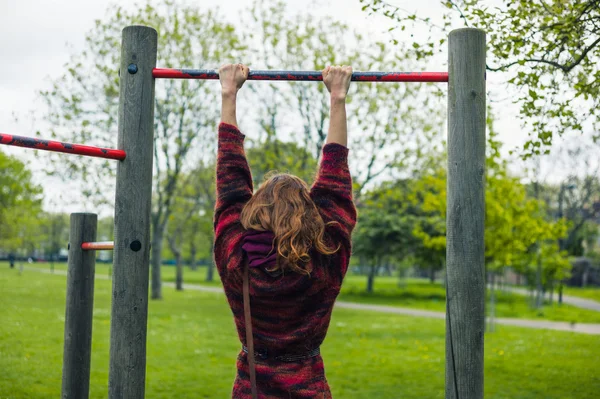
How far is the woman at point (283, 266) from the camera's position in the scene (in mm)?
2309

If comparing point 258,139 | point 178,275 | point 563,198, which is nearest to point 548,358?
point 258,139

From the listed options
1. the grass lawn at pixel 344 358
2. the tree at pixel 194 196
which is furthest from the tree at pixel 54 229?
the grass lawn at pixel 344 358

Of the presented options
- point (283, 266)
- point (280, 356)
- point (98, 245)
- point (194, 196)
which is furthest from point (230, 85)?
point (194, 196)

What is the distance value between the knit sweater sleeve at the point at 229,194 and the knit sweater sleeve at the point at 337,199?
31 cm

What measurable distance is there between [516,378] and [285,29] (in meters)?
14.1

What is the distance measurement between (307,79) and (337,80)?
0.76 ft

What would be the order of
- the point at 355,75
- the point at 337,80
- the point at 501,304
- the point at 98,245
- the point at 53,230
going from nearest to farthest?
the point at 337,80 → the point at 355,75 → the point at 98,245 → the point at 501,304 → the point at 53,230

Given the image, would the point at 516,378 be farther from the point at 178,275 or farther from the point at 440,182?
the point at 178,275

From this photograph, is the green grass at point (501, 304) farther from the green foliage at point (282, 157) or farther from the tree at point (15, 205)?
the tree at point (15, 205)

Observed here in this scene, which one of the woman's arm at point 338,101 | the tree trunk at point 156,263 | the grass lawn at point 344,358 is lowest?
the grass lawn at point 344,358

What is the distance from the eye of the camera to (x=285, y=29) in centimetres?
2041

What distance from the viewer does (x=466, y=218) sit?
2.94 metres

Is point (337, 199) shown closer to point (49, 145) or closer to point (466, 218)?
point (466, 218)

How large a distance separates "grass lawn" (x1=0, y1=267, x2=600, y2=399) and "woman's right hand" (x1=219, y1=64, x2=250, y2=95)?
587cm
